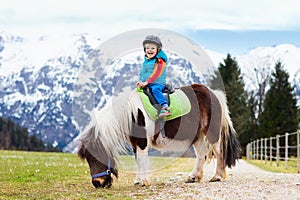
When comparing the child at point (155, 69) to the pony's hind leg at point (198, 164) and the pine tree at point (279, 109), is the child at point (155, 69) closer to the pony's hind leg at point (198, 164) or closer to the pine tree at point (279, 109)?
the pony's hind leg at point (198, 164)

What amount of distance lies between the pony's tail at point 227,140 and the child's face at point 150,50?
2082 mm

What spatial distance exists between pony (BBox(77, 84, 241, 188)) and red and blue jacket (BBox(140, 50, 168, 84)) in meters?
0.42

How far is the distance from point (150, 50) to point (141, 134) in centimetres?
146

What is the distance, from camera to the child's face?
844 cm

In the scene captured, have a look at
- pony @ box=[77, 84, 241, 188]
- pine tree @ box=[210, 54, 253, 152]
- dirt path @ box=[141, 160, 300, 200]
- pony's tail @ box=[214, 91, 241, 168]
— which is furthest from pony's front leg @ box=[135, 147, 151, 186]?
pine tree @ box=[210, 54, 253, 152]

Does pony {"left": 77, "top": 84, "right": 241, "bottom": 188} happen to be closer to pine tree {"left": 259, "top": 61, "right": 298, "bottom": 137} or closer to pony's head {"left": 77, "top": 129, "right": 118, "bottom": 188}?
pony's head {"left": 77, "top": 129, "right": 118, "bottom": 188}

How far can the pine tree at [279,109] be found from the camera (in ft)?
160

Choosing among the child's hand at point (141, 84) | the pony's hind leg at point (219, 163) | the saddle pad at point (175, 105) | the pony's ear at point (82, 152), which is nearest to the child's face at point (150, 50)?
the child's hand at point (141, 84)

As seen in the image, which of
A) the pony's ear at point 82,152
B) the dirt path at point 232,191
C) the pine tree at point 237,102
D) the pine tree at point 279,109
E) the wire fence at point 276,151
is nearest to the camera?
the dirt path at point 232,191

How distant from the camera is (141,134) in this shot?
8766mm

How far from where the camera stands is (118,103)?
28.3 feet

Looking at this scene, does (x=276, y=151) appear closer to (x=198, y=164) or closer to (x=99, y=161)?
(x=198, y=164)

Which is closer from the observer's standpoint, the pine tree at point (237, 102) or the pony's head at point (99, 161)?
the pony's head at point (99, 161)

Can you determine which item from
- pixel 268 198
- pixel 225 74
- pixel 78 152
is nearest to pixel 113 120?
pixel 78 152
